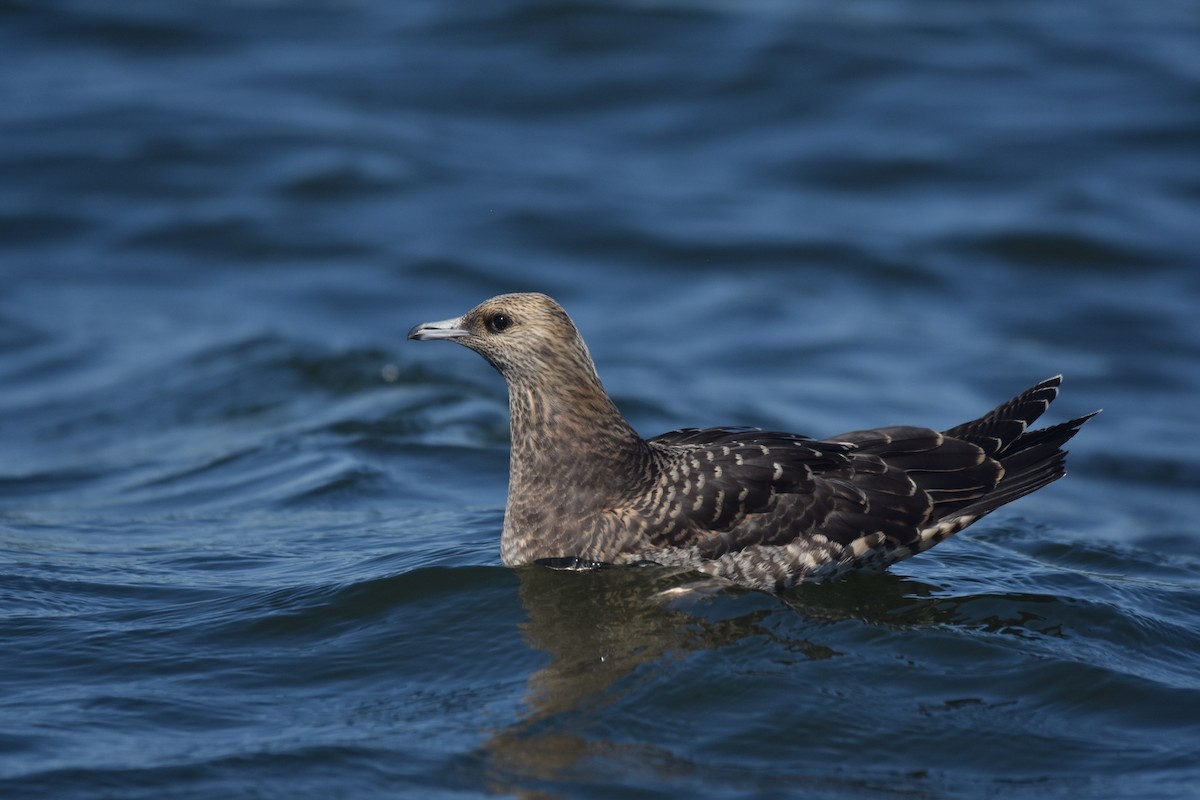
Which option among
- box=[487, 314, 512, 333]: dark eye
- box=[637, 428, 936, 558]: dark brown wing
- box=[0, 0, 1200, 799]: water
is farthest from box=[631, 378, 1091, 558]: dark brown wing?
box=[487, 314, 512, 333]: dark eye

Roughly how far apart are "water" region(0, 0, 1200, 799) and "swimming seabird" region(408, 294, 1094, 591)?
21 centimetres

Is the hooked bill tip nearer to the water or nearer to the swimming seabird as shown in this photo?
the swimming seabird

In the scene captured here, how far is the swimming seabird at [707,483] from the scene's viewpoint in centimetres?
740

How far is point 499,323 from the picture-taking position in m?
7.66

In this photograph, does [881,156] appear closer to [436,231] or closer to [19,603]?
[436,231]

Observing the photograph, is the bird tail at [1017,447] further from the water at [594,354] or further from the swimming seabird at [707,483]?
the water at [594,354]

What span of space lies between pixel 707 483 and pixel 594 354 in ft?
23.2

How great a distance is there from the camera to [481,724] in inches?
242

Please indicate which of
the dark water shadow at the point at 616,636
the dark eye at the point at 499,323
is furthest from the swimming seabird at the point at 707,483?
the dark water shadow at the point at 616,636

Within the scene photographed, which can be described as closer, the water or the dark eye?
the water

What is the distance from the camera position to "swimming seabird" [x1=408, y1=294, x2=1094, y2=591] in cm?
740

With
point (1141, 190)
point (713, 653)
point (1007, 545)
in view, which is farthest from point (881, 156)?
point (713, 653)

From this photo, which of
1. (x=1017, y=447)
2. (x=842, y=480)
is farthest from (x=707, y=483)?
(x=1017, y=447)

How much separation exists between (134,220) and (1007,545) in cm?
1170
